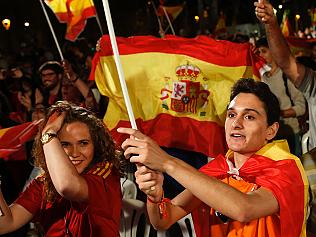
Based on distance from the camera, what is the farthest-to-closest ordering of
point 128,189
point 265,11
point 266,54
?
point 266,54 < point 128,189 < point 265,11

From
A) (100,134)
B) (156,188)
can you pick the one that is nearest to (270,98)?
(156,188)

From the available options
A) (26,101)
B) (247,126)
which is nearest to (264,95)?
(247,126)

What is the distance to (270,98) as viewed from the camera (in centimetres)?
277

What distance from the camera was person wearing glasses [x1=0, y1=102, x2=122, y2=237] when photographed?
10.2ft

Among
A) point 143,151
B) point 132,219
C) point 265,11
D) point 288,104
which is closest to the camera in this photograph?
point 143,151

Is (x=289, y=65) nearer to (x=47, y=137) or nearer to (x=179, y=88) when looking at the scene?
(x=47, y=137)

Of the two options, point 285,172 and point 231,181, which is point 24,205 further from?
point 285,172

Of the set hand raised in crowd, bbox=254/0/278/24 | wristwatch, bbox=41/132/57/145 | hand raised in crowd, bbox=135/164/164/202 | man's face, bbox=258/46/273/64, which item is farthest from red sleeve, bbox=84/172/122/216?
man's face, bbox=258/46/273/64

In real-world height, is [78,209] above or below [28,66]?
above

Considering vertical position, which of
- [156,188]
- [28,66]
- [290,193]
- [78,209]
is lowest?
[28,66]

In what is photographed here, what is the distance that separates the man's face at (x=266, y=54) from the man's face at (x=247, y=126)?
3.71m

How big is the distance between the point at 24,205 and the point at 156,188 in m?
1.22

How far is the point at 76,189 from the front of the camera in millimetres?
2969

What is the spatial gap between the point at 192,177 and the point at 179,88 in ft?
11.4
